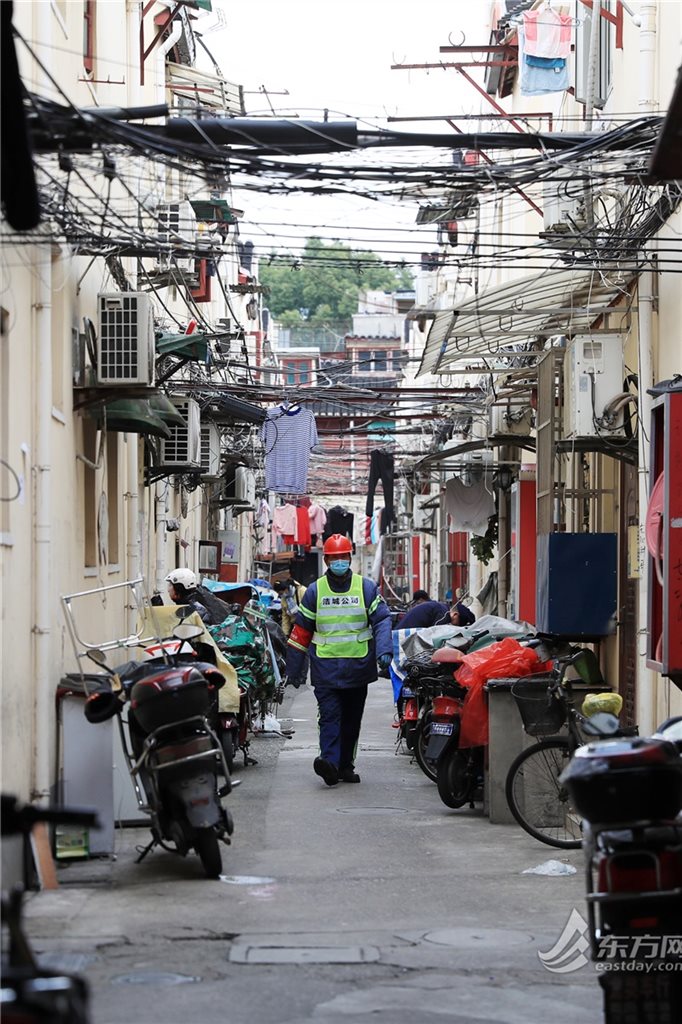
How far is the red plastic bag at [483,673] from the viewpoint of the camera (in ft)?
40.9

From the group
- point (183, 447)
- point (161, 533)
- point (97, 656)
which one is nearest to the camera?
point (97, 656)

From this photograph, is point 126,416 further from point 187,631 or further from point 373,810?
point 373,810

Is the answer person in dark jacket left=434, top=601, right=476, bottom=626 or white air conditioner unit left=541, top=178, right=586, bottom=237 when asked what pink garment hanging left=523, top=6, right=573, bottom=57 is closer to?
white air conditioner unit left=541, top=178, right=586, bottom=237

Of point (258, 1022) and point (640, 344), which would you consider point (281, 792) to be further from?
point (258, 1022)

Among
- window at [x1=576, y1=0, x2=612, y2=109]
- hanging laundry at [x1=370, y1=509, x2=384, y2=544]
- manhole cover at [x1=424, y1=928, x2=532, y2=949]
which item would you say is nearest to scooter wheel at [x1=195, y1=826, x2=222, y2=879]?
manhole cover at [x1=424, y1=928, x2=532, y2=949]

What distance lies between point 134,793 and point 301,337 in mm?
65996

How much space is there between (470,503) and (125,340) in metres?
15.0

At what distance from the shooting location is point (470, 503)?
2742 centimetres

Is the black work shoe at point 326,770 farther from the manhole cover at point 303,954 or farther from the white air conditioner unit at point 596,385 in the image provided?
the manhole cover at point 303,954

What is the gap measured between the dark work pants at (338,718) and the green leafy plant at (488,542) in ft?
45.1

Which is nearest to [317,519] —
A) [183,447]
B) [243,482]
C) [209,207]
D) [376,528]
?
[376,528]

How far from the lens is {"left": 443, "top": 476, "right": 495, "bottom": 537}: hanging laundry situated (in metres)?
27.3

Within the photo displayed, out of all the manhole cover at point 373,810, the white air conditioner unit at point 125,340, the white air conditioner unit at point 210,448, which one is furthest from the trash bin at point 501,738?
the white air conditioner unit at point 210,448

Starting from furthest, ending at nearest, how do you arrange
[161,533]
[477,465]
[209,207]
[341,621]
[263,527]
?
1. [263,527]
2. [477,465]
3. [209,207]
4. [161,533]
5. [341,621]
